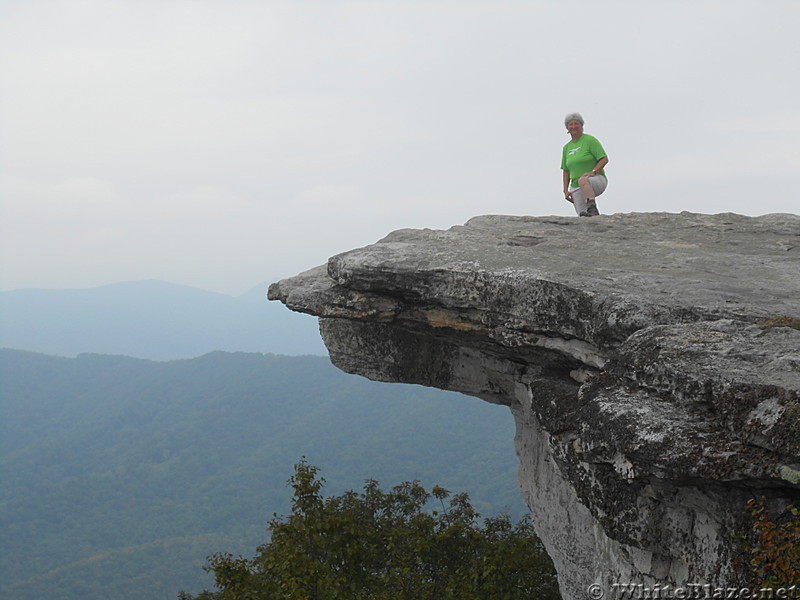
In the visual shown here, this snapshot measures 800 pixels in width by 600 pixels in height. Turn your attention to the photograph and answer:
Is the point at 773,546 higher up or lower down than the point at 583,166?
lower down

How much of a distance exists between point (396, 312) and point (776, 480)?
23.1ft

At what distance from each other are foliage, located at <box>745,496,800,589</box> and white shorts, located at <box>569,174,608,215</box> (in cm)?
999

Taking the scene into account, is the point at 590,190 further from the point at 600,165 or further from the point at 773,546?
the point at 773,546

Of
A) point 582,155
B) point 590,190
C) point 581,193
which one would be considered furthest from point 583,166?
point 581,193

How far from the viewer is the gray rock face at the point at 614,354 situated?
21.9 ft

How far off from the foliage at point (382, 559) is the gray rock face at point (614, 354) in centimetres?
242

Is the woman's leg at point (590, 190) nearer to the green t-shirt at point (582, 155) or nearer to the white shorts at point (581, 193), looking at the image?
the white shorts at point (581, 193)

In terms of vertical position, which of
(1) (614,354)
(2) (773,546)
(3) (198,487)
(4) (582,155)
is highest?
(4) (582,155)

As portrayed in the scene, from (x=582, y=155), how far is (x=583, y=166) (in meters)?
0.25

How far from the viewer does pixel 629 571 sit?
8617mm

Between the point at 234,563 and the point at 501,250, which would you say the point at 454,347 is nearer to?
the point at 501,250

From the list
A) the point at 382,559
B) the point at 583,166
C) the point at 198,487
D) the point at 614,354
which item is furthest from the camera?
the point at 198,487

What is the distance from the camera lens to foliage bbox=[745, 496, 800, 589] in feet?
19.2

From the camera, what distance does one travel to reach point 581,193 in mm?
15852
